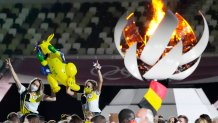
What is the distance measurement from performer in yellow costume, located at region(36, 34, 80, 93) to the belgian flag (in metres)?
3.56

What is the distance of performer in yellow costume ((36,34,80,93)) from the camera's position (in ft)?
28.3

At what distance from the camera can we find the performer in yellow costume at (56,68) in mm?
8633

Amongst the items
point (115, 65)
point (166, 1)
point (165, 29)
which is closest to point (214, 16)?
point (166, 1)

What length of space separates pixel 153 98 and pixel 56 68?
3880 mm

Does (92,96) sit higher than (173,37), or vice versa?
(173,37)

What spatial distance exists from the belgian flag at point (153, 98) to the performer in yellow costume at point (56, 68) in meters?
3.56

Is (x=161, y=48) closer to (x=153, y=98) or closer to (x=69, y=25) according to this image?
(x=153, y=98)

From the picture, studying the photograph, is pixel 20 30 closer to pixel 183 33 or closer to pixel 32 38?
pixel 32 38

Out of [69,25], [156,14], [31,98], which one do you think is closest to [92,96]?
[31,98]

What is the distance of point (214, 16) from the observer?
13.7 metres

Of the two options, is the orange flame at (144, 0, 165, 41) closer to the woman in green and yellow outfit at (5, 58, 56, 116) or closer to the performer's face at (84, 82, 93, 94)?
the performer's face at (84, 82, 93, 94)

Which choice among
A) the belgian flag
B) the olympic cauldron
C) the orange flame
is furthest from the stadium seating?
the belgian flag

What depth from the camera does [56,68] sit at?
28.5ft

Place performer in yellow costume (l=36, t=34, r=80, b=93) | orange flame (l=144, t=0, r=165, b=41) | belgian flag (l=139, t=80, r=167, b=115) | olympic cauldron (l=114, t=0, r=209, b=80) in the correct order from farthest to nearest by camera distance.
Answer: orange flame (l=144, t=0, r=165, b=41)
olympic cauldron (l=114, t=0, r=209, b=80)
performer in yellow costume (l=36, t=34, r=80, b=93)
belgian flag (l=139, t=80, r=167, b=115)
